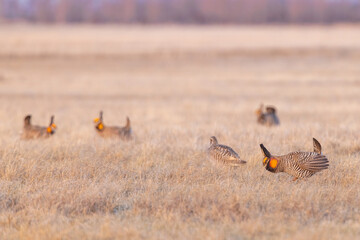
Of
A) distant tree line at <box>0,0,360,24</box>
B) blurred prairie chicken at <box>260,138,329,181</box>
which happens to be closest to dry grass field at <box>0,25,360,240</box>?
blurred prairie chicken at <box>260,138,329,181</box>

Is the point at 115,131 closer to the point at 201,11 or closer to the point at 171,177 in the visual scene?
the point at 171,177

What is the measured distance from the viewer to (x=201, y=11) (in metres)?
102

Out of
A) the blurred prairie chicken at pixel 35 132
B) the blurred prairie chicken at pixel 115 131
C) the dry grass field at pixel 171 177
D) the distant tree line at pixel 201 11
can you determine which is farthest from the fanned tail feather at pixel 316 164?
the distant tree line at pixel 201 11

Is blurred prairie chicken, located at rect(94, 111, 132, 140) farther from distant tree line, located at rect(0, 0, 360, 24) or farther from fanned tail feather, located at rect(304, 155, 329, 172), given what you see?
distant tree line, located at rect(0, 0, 360, 24)

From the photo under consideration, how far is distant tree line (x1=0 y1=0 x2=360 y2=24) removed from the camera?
97312mm

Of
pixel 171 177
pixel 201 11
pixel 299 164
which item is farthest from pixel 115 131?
pixel 201 11

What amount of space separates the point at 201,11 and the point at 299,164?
9753 cm

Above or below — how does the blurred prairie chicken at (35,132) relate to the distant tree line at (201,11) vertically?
below

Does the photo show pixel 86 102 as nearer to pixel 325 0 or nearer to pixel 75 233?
pixel 75 233

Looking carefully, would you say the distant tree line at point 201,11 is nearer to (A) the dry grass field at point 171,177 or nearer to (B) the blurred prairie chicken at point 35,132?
(A) the dry grass field at point 171,177

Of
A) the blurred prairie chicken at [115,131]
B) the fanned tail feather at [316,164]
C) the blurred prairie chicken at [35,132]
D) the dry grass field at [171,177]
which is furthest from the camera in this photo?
the blurred prairie chicken at [35,132]

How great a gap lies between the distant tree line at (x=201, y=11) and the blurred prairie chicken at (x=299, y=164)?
8989cm

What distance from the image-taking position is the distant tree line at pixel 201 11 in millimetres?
97312

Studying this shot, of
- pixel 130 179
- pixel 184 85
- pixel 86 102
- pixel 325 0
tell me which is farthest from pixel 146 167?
pixel 325 0
